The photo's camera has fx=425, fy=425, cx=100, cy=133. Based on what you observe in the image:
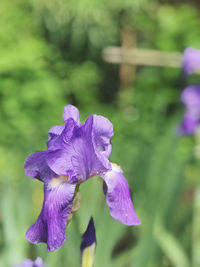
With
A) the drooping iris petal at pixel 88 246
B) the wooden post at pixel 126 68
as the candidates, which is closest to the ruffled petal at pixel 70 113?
the drooping iris petal at pixel 88 246

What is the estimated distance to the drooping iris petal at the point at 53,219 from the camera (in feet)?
1.72

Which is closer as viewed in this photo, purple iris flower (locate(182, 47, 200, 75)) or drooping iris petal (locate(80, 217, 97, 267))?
drooping iris petal (locate(80, 217, 97, 267))

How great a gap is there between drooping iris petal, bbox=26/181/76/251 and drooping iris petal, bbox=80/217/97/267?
0.05 meters

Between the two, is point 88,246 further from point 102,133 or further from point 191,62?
point 191,62

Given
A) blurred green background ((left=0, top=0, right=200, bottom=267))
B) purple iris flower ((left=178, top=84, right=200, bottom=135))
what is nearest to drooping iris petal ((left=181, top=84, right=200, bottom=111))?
purple iris flower ((left=178, top=84, right=200, bottom=135))

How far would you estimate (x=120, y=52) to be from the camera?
10.2ft

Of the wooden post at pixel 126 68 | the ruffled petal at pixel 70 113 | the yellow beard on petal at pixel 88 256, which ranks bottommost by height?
the yellow beard on petal at pixel 88 256

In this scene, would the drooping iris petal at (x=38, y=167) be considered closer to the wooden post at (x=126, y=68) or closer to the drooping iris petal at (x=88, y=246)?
the drooping iris petal at (x=88, y=246)

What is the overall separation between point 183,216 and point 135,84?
152 cm

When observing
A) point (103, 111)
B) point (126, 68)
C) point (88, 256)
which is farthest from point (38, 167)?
point (126, 68)

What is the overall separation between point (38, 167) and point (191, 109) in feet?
3.90

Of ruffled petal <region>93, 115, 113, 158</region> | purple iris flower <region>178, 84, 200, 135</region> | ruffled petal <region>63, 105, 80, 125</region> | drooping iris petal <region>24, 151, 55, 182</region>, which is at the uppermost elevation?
purple iris flower <region>178, 84, 200, 135</region>

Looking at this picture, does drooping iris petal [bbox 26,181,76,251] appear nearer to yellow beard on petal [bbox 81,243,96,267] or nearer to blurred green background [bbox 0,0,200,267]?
yellow beard on petal [bbox 81,243,96,267]

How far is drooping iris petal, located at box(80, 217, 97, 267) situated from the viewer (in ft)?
1.92
